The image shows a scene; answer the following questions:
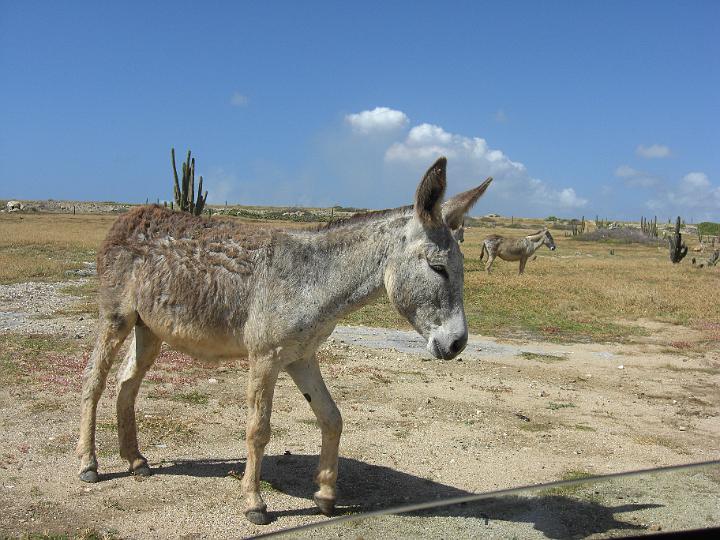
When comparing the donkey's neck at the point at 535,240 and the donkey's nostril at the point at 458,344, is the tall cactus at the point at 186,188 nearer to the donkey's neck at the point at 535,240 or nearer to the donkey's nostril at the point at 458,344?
the donkey's neck at the point at 535,240

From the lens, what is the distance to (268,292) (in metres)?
5.37

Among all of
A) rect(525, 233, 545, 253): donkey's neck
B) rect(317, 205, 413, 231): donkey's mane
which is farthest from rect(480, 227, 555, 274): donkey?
rect(317, 205, 413, 231): donkey's mane

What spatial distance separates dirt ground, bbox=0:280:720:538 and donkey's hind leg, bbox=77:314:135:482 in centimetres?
21

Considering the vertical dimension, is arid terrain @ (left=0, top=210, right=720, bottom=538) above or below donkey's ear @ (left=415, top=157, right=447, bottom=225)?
below

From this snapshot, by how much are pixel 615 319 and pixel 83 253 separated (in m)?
23.4

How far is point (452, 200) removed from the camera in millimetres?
5172

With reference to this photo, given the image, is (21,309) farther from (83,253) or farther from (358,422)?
(83,253)

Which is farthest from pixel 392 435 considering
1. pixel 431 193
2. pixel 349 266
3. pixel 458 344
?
pixel 431 193

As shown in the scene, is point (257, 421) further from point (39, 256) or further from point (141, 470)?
point (39, 256)

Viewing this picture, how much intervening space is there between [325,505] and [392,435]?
235 cm

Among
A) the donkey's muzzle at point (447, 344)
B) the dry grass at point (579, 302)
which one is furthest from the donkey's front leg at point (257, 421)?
the dry grass at point (579, 302)

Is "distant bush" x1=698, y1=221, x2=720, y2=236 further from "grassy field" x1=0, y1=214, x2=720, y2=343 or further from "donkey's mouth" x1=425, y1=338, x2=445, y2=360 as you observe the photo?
"donkey's mouth" x1=425, y1=338, x2=445, y2=360

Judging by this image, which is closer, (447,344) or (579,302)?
(447,344)

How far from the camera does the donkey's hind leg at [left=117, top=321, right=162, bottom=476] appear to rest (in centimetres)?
622
